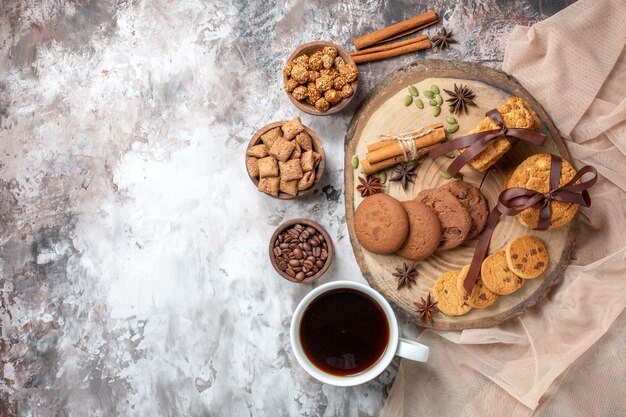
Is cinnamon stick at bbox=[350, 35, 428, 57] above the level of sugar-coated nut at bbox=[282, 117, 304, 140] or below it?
above

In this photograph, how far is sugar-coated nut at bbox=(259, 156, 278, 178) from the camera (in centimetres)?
193

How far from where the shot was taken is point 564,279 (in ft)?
6.27

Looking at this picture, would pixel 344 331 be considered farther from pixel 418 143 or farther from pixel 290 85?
pixel 290 85

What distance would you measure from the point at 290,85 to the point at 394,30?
Answer: 0.46 m

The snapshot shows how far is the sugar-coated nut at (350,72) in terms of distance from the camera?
196 cm

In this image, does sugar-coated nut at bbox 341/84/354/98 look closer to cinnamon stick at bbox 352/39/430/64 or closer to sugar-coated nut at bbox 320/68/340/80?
sugar-coated nut at bbox 320/68/340/80

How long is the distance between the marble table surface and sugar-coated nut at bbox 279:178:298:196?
15 cm

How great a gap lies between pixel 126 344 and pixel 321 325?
807 millimetres

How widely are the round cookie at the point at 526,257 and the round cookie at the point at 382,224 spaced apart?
13.6 inches

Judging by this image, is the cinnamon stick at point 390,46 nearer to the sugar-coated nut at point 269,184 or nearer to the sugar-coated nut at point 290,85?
the sugar-coated nut at point 290,85

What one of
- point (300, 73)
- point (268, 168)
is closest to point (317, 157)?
point (268, 168)

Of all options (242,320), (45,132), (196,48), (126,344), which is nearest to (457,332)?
(242,320)

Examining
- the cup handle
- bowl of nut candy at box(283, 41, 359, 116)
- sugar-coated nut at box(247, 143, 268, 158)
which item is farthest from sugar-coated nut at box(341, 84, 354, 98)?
the cup handle

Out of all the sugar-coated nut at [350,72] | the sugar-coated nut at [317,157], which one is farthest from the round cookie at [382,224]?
the sugar-coated nut at [350,72]
